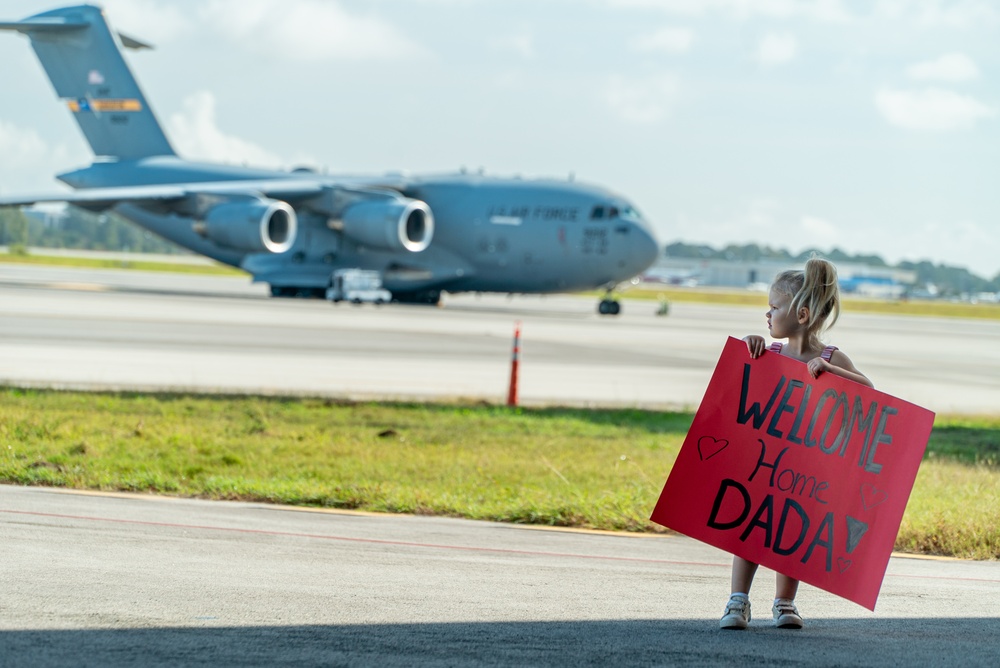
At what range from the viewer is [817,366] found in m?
5.90

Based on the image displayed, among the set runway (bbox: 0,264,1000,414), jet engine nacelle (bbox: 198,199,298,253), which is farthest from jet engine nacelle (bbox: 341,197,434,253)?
runway (bbox: 0,264,1000,414)

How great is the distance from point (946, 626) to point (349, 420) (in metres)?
9.70

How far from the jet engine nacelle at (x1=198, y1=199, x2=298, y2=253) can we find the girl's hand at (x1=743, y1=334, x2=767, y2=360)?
39.2 m

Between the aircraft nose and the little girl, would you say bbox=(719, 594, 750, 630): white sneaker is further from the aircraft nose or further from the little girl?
the aircraft nose

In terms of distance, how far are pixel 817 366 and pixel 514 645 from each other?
184cm

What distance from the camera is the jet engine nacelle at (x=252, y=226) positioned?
44.3 meters

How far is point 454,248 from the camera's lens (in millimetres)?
46531

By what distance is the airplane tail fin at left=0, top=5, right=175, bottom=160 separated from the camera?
5038 cm

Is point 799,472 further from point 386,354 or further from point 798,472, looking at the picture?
point 386,354

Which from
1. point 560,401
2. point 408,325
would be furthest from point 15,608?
point 408,325

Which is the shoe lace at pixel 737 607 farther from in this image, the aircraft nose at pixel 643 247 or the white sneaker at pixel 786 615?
the aircraft nose at pixel 643 247

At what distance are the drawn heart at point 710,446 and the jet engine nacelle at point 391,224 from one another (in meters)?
39.0

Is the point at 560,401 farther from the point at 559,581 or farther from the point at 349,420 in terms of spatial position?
the point at 559,581

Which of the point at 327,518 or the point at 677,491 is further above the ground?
the point at 677,491
